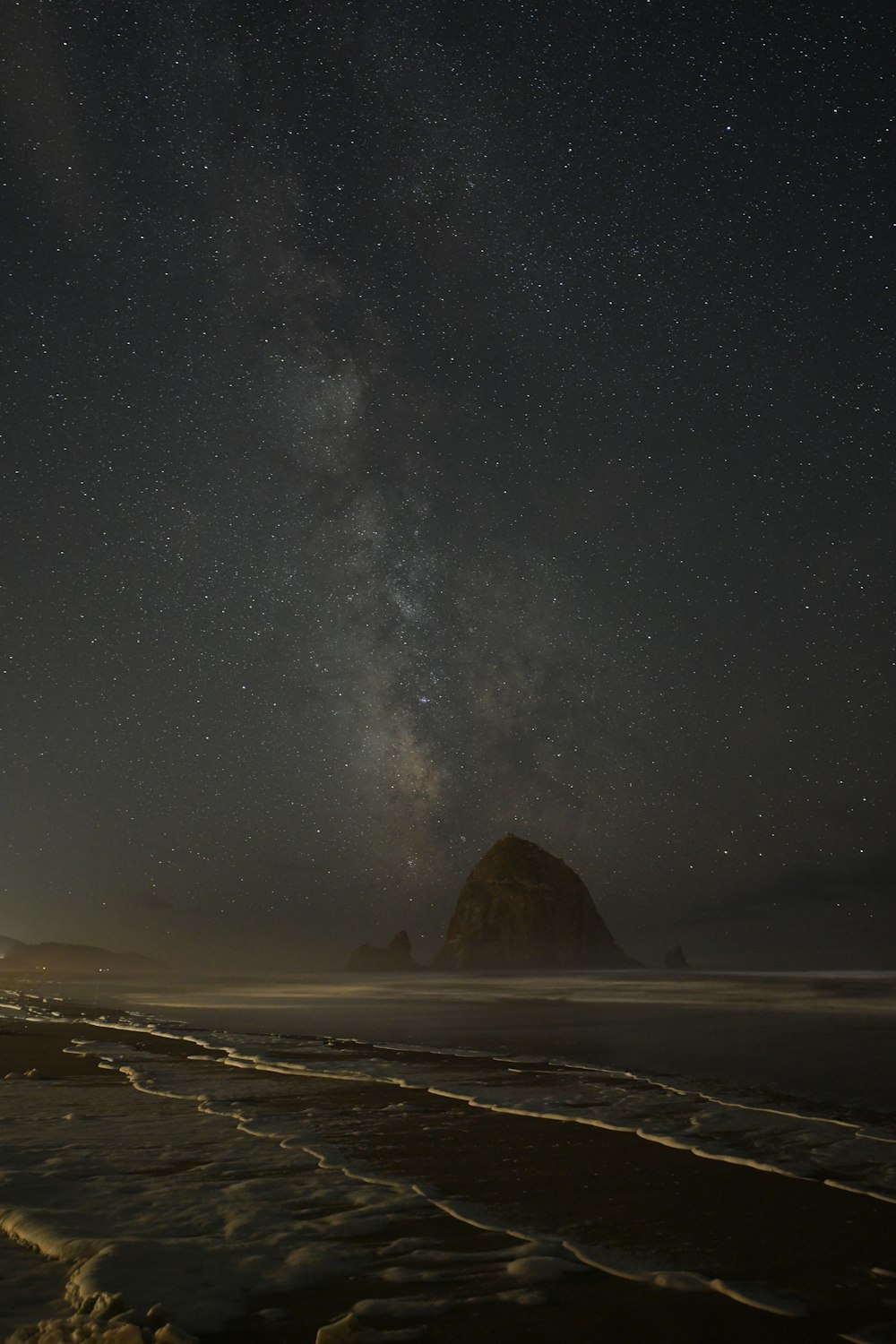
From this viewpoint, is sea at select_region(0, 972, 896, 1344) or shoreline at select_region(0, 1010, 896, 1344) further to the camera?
sea at select_region(0, 972, 896, 1344)

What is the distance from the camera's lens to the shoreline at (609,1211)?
419 cm

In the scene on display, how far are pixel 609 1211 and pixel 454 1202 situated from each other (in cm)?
114

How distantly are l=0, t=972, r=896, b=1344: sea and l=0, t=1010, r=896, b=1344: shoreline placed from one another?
0.02 m

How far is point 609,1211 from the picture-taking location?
6.10 meters

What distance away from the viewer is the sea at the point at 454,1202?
430cm

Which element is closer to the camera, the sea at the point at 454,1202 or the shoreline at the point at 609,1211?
the shoreline at the point at 609,1211

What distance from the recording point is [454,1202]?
6.30m

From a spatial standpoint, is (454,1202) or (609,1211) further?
(454,1202)

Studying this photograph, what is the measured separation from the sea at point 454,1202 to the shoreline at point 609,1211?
0.02 m

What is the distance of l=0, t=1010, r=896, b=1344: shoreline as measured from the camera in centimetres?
419

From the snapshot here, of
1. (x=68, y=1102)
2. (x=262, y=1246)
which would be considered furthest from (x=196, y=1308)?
(x=68, y=1102)

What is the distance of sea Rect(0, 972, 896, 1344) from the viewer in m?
4.30

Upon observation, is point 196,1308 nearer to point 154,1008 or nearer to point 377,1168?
point 377,1168

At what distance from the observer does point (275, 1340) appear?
3965 mm
